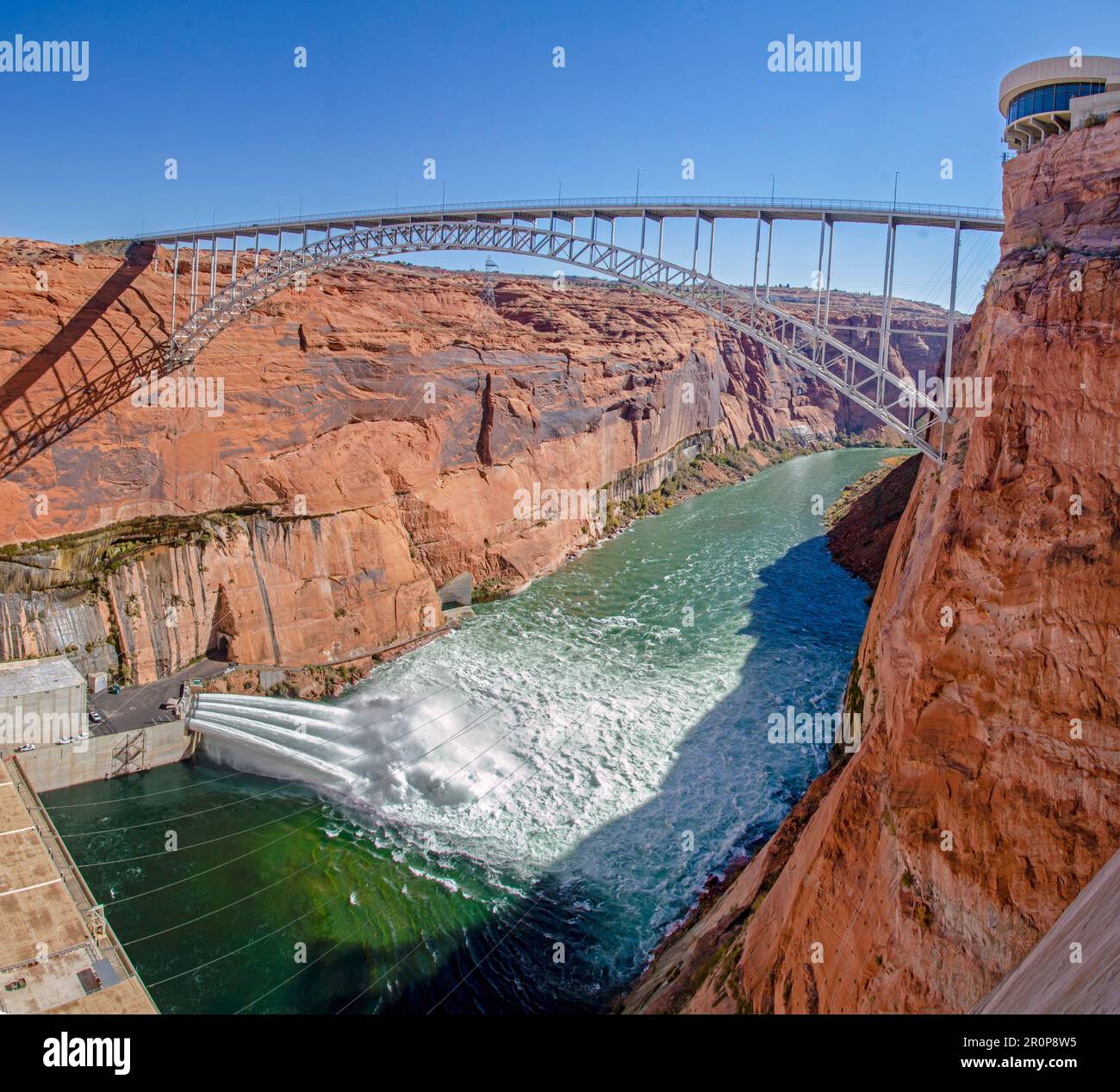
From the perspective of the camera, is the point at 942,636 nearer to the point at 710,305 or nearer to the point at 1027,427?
the point at 1027,427

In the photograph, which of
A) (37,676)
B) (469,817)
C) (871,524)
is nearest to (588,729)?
(469,817)

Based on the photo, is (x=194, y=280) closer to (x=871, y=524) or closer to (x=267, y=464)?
(x=267, y=464)

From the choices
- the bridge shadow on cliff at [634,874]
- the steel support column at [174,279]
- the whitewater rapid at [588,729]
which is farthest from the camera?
the steel support column at [174,279]

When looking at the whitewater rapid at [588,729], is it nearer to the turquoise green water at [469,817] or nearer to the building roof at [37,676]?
the turquoise green water at [469,817]

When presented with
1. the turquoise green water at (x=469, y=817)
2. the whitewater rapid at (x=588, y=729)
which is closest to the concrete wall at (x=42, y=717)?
the turquoise green water at (x=469, y=817)

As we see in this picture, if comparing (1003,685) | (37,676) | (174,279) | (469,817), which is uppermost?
(174,279)
